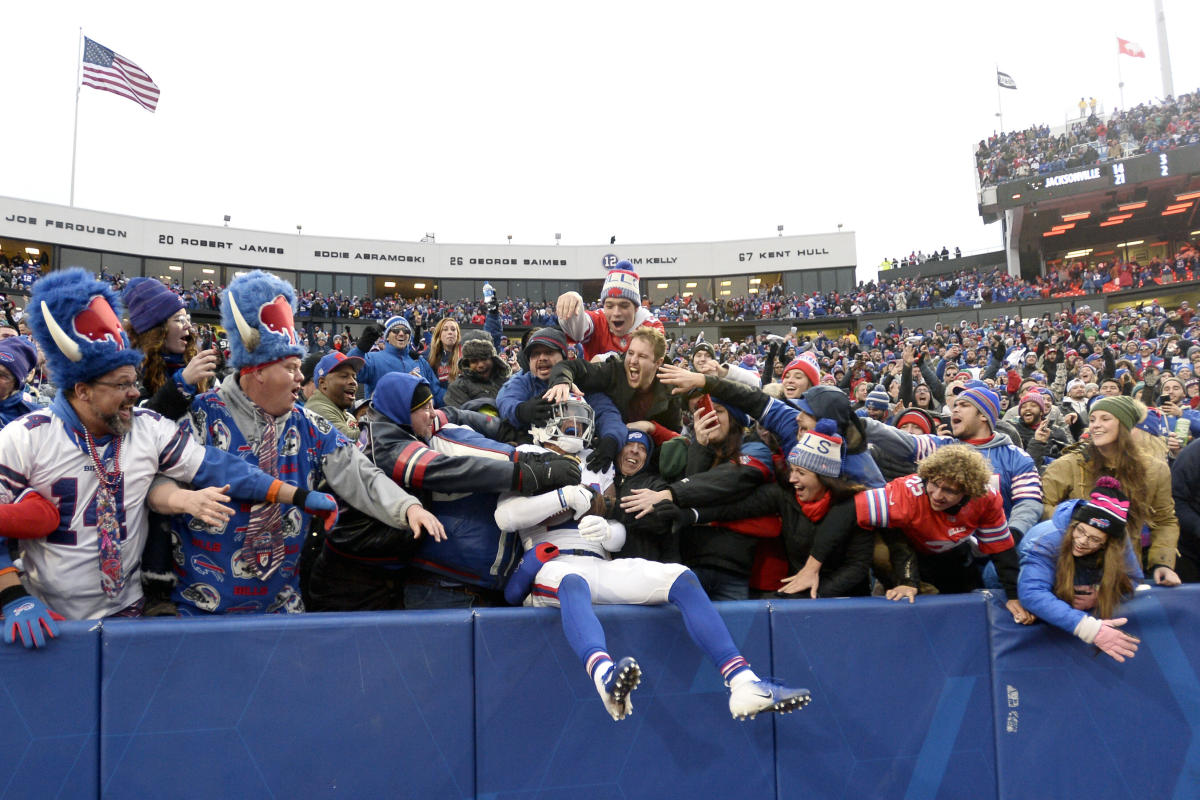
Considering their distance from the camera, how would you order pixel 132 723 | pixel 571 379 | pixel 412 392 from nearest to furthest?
pixel 132 723 → pixel 412 392 → pixel 571 379

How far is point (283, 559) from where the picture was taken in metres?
3.13

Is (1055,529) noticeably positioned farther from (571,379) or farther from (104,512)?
(104,512)

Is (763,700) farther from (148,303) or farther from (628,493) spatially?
(148,303)

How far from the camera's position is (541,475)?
3248mm

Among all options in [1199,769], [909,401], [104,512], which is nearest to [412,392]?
[104,512]

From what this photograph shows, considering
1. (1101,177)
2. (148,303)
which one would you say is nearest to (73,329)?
(148,303)

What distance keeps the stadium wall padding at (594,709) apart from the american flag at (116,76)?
3022cm

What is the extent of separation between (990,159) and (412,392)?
4348 centimetres

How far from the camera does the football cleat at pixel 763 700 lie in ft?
8.62

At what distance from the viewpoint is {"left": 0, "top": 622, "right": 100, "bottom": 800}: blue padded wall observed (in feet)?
8.52

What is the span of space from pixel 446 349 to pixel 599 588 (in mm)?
4507

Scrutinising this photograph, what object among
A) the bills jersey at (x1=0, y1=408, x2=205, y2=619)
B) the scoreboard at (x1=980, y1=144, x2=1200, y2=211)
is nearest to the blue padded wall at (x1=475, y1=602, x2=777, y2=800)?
the bills jersey at (x1=0, y1=408, x2=205, y2=619)

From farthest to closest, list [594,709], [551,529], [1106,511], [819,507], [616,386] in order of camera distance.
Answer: [616,386]
[819,507]
[551,529]
[1106,511]
[594,709]

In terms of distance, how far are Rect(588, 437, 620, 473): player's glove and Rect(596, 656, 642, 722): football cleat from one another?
1.29 metres
